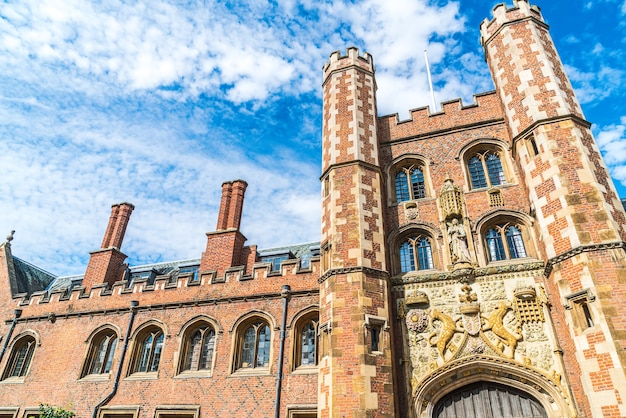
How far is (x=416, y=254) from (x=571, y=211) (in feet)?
13.5

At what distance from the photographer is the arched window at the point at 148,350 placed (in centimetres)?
1477

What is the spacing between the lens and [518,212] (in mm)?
11906

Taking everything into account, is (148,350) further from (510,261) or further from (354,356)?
(510,261)

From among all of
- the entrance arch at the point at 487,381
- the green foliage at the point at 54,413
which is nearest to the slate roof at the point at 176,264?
the green foliage at the point at 54,413

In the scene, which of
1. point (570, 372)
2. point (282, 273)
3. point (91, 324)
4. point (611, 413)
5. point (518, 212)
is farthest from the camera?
point (91, 324)

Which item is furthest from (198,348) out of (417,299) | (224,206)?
(417,299)

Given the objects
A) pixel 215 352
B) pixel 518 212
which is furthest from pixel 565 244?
pixel 215 352

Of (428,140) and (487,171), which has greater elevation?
(428,140)

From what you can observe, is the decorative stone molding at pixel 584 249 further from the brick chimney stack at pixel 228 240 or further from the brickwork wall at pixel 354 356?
the brick chimney stack at pixel 228 240

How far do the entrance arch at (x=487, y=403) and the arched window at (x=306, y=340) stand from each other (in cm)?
412

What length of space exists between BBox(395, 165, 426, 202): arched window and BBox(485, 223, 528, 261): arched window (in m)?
2.51

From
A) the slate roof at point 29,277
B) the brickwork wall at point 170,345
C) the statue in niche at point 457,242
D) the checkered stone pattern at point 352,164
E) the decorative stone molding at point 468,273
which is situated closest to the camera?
the decorative stone molding at point 468,273

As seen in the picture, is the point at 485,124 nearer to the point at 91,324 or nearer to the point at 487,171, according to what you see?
the point at 487,171

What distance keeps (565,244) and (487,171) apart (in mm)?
3973
